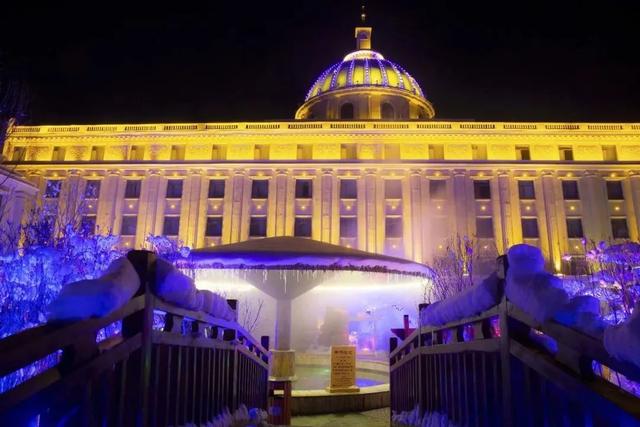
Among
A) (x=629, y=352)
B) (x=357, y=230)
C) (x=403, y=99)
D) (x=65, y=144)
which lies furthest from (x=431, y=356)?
(x=403, y=99)

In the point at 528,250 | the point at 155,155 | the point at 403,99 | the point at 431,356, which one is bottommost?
the point at 431,356

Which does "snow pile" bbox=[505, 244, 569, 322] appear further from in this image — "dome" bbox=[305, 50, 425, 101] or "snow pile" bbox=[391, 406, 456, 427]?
"dome" bbox=[305, 50, 425, 101]

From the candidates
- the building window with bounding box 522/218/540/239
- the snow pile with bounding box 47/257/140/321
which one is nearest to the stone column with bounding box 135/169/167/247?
the building window with bounding box 522/218/540/239

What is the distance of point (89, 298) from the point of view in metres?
2.24

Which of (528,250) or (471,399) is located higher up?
(528,250)

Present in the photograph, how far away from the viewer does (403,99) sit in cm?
5391

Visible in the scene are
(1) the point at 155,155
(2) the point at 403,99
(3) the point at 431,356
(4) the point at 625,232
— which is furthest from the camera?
(2) the point at 403,99

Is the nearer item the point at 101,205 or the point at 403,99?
the point at 101,205

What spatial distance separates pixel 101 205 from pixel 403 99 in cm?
3143

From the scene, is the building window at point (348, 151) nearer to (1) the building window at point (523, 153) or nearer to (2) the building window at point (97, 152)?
(1) the building window at point (523, 153)

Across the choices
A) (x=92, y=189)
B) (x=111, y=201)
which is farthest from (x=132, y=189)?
(x=92, y=189)

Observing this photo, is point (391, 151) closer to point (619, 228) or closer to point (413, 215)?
point (413, 215)

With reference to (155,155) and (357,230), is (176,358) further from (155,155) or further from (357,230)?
(155,155)

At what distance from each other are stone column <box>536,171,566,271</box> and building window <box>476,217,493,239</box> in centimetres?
379
